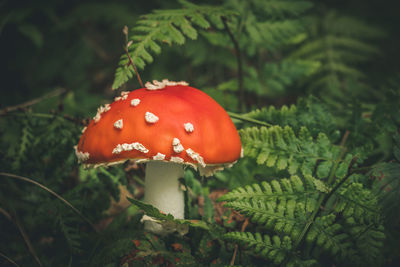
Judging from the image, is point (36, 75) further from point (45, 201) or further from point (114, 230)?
point (114, 230)

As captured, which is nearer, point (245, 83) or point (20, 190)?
point (20, 190)

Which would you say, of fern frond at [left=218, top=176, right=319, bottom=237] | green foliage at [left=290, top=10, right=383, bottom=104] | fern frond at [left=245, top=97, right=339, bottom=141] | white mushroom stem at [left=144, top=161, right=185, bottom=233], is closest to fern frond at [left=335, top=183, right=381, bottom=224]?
fern frond at [left=218, top=176, right=319, bottom=237]

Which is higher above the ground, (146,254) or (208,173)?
(208,173)

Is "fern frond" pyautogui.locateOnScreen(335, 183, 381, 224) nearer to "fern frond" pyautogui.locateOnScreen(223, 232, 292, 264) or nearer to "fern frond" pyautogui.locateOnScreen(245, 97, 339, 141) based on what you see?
"fern frond" pyautogui.locateOnScreen(223, 232, 292, 264)

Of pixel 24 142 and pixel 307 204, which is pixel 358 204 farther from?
pixel 24 142

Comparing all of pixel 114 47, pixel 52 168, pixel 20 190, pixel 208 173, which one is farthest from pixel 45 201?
pixel 114 47

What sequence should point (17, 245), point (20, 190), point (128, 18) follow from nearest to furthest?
1. point (17, 245)
2. point (20, 190)
3. point (128, 18)

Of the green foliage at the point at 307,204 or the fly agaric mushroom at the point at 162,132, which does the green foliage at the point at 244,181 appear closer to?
the green foliage at the point at 307,204

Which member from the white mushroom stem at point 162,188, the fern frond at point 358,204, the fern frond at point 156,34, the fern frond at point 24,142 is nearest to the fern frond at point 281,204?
the fern frond at point 358,204
